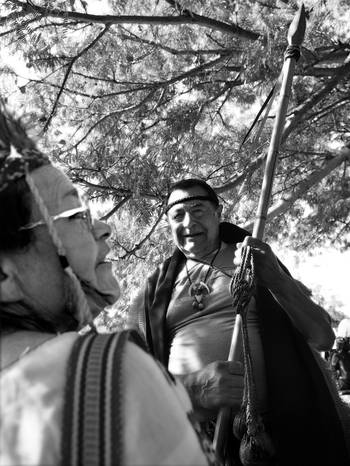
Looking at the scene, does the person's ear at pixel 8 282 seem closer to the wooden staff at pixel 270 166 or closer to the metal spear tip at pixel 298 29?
the wooden staff at pixel 270 166

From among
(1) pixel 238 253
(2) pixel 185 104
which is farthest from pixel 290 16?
(1) pixel 238 253

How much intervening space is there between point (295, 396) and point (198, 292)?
632mm

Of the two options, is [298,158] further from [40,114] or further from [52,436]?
[52,436]

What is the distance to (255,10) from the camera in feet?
16.3

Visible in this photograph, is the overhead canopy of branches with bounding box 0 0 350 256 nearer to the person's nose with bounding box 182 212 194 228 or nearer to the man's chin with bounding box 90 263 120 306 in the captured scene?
the person's nose with bounding box 182 212 194 228

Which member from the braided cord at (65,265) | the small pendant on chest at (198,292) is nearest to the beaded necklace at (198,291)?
A: the small pendant on chest at (198,292)

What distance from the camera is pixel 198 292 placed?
2.65 m

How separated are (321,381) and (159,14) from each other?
12.5ft

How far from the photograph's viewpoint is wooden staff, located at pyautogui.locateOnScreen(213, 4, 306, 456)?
2.30 m

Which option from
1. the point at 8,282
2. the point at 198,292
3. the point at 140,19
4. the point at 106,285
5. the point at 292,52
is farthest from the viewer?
the point at 140,19

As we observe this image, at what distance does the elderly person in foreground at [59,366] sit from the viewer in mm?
812

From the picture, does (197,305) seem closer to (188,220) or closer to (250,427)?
(188,220)

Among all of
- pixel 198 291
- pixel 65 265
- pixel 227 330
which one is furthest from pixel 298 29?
pixel 65 265

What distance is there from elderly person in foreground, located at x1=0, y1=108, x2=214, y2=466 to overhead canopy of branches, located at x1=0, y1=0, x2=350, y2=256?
3498 millimetres
